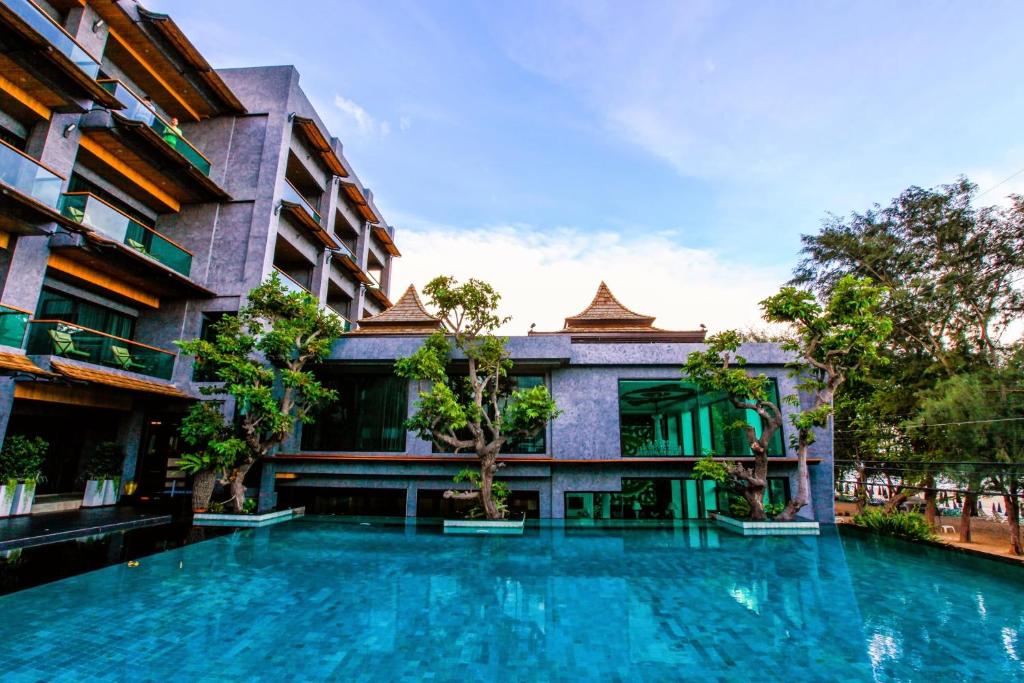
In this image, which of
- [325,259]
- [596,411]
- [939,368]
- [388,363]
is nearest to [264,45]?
[325,259]

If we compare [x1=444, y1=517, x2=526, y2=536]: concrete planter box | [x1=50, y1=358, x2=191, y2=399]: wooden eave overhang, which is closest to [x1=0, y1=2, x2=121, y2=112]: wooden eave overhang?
[x1=50, y1=358, x2=191, y2=399]: wooden eave overhang

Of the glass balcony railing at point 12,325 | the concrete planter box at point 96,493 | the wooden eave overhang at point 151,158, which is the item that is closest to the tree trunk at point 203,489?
the concrete planter box at point 96,493

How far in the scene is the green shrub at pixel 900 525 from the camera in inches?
420

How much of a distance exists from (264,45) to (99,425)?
13.8 metres

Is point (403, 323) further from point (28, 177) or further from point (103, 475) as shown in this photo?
point (28, 177)

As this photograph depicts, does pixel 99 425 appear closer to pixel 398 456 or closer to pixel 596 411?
pixel 398 456

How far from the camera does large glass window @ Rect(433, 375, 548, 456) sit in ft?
40.4

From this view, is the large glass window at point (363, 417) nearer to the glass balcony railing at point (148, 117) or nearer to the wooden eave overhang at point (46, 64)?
the glass balcony railing at point (148, 117)

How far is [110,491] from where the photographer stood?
1189 centimetres

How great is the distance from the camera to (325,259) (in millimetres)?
18344

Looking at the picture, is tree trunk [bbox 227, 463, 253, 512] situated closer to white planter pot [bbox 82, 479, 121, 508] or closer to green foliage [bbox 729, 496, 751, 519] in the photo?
white planter pot [bbox 82, 479, 121, 508]

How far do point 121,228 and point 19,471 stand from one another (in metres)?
5.98

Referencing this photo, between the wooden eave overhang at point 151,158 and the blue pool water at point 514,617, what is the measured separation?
10534mm

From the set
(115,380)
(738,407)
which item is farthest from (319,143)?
(738,407)
